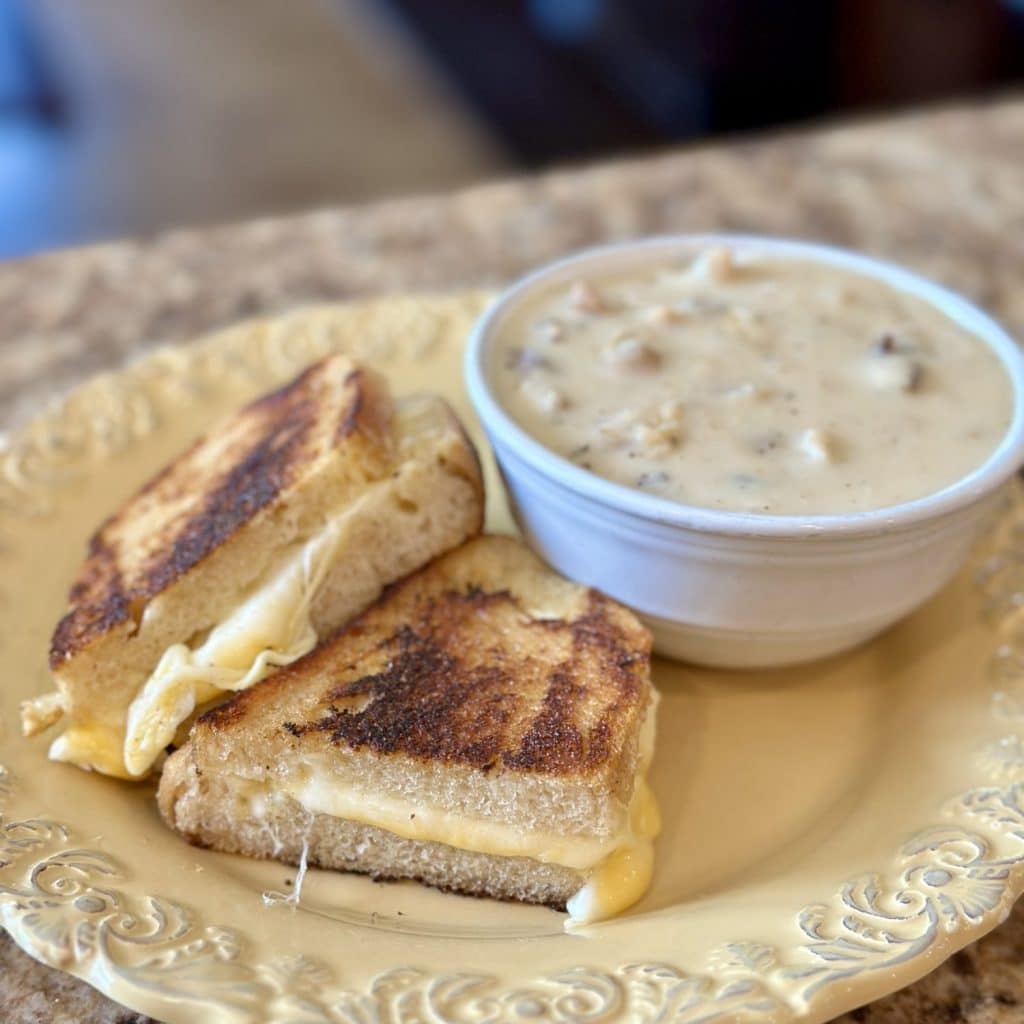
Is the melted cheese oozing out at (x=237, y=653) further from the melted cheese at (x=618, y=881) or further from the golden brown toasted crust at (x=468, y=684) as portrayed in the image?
the melted cheese at (x=618, y=881)

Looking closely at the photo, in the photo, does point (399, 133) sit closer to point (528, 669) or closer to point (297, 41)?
point (297, 41)

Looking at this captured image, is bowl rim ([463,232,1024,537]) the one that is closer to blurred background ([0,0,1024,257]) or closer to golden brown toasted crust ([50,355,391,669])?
golden brown toasted crust ([50,355,391,669])

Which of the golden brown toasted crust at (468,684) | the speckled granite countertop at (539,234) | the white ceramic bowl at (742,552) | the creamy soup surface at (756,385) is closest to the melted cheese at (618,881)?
the golden brown toasted crust at (468,684)

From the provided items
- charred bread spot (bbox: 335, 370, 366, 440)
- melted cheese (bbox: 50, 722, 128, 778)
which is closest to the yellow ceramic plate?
melted cheese (bbox: 50, 722, 128, 778)

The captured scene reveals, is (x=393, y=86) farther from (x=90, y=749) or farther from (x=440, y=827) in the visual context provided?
(x=440, y=827)

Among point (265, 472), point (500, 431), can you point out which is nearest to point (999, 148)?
point (500, 431)

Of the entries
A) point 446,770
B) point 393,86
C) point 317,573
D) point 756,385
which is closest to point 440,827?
point 446,770
